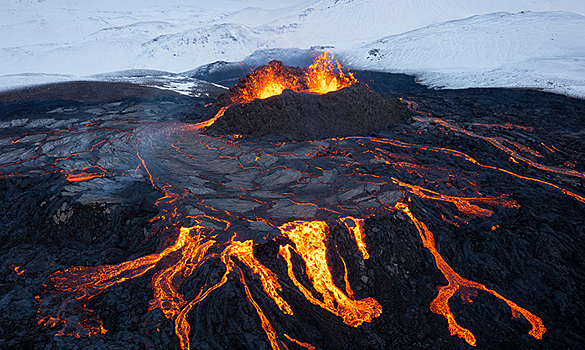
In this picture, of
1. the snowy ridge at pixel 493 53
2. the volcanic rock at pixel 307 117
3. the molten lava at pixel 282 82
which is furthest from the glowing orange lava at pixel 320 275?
the snowy ridge at pixel 493 53

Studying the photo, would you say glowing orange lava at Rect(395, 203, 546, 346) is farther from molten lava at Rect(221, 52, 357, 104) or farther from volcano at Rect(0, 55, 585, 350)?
molten lava at Rect(221, 52, 357, 104)

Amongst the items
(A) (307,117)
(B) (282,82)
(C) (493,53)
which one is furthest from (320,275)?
(C) (493,53)

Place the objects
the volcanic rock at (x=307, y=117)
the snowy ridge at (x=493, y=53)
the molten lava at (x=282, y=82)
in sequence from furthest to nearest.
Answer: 1. the snowy ridge at (x=493, y=53)
2. the molten lava at (x=282, y=82)
3. the volcanic rock at (x=307, y=117)

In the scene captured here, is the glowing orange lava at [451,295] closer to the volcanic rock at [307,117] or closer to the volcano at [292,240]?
the volcano at [292,240]

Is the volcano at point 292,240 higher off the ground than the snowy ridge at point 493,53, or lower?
lower

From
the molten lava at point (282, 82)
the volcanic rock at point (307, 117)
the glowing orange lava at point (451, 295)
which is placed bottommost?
the glowing orange lava at point (451, 295)

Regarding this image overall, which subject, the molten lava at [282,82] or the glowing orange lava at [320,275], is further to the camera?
the molten lava at [282,82]

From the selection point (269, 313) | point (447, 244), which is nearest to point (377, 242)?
point (447, 244)

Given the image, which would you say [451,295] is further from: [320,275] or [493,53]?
[493,53]
